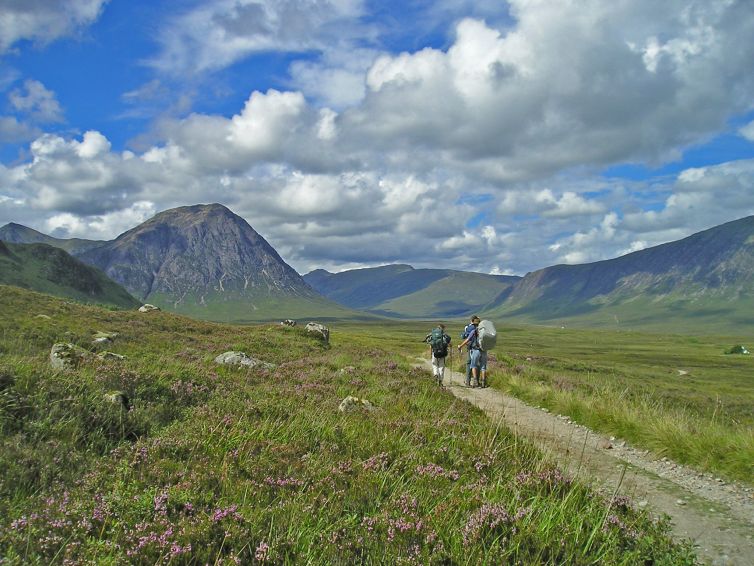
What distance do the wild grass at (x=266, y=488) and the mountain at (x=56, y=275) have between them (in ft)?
416

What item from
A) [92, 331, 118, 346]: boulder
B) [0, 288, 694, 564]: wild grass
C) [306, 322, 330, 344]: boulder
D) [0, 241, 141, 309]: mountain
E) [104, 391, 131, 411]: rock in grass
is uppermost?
[0, 241, 141, 309]: mountain

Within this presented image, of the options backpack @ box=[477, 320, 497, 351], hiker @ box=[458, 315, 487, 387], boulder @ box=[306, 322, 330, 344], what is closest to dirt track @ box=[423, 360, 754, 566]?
backpack @ box=[477, 320, 497, 351]

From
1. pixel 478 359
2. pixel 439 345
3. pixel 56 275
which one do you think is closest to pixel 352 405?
pixel 439 345

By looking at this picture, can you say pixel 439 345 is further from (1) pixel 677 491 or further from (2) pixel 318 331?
(2) pixel 318 331

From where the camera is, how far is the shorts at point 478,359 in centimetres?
2139

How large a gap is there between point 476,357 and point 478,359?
0.25 m

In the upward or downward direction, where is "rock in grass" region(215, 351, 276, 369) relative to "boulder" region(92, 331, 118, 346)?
downward

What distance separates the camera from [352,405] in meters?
11.0

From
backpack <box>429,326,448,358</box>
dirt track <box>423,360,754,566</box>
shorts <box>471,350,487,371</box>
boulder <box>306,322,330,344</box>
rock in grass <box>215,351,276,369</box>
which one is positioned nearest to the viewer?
dirt track <box>423,360,754,566</box>

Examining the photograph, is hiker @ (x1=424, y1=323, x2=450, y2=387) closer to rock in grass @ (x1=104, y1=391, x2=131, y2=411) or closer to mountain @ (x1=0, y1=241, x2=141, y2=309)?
rock in grass @ (x1=104, y1=391, x2=131, y2=411)

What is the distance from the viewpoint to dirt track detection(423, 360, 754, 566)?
6012mm

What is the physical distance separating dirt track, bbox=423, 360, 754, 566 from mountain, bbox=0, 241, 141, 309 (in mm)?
129857

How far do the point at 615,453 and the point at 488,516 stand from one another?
7323 millimetres

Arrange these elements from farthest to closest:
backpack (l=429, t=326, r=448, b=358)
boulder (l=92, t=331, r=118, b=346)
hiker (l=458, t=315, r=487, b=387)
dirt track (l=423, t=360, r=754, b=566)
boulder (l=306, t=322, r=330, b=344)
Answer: boulder (l=306, t=322, r=330, b=344)
boulder (l=92, t=331, r=118, b=346)
hiker (l=458, t=315, r=487, b=387)
backpack (l=429, t=326, r=448, b=358)
dirt track (l=423, t=360, r=754, b=566)
